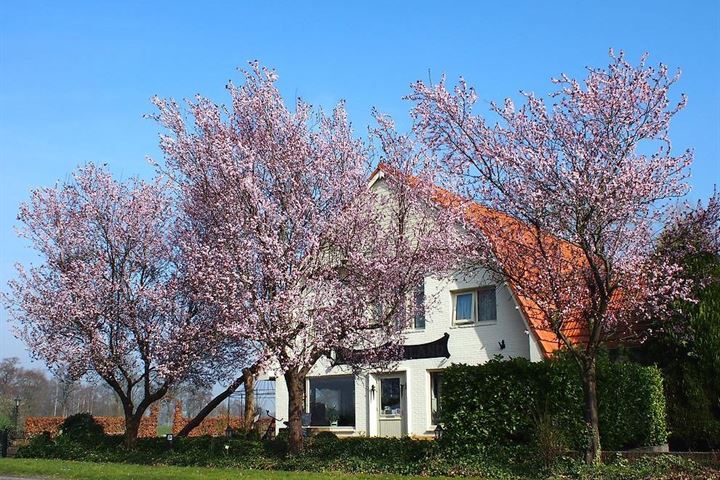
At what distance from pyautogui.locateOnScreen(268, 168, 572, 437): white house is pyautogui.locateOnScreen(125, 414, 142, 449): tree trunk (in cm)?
450

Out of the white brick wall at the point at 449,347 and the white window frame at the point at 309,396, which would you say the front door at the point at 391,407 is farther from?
the white window frame at the point at 309,396

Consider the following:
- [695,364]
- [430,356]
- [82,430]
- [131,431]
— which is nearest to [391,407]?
[430,356]

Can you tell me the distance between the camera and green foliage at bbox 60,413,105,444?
76.8 ft

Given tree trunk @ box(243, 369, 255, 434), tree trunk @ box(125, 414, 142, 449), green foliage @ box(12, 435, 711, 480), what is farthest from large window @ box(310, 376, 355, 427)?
green foliage @ box(12, 435, 711, 480)

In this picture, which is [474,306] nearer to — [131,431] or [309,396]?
[309,396]

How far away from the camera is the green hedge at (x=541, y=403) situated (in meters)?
15.3

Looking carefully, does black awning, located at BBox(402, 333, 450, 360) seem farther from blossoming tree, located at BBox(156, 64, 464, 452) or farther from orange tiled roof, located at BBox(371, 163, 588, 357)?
orange tiled roof, located at BBox(371, 163, 588, 357)

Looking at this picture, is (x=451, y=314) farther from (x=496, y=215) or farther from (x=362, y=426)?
(x=496, y=215)

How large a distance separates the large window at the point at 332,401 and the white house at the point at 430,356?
0.11 ft

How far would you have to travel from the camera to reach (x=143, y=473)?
16.2m

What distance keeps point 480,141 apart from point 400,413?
43.3 ft

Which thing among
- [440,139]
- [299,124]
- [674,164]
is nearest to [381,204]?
[299,124]

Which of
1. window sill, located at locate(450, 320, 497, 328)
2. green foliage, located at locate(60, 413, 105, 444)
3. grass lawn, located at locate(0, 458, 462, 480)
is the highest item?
window sill, located at locate(450, 320, 497, 328)

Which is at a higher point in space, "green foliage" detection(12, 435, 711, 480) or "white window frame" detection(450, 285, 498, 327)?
"white window frame" detection(450, 285, 498, 327)
